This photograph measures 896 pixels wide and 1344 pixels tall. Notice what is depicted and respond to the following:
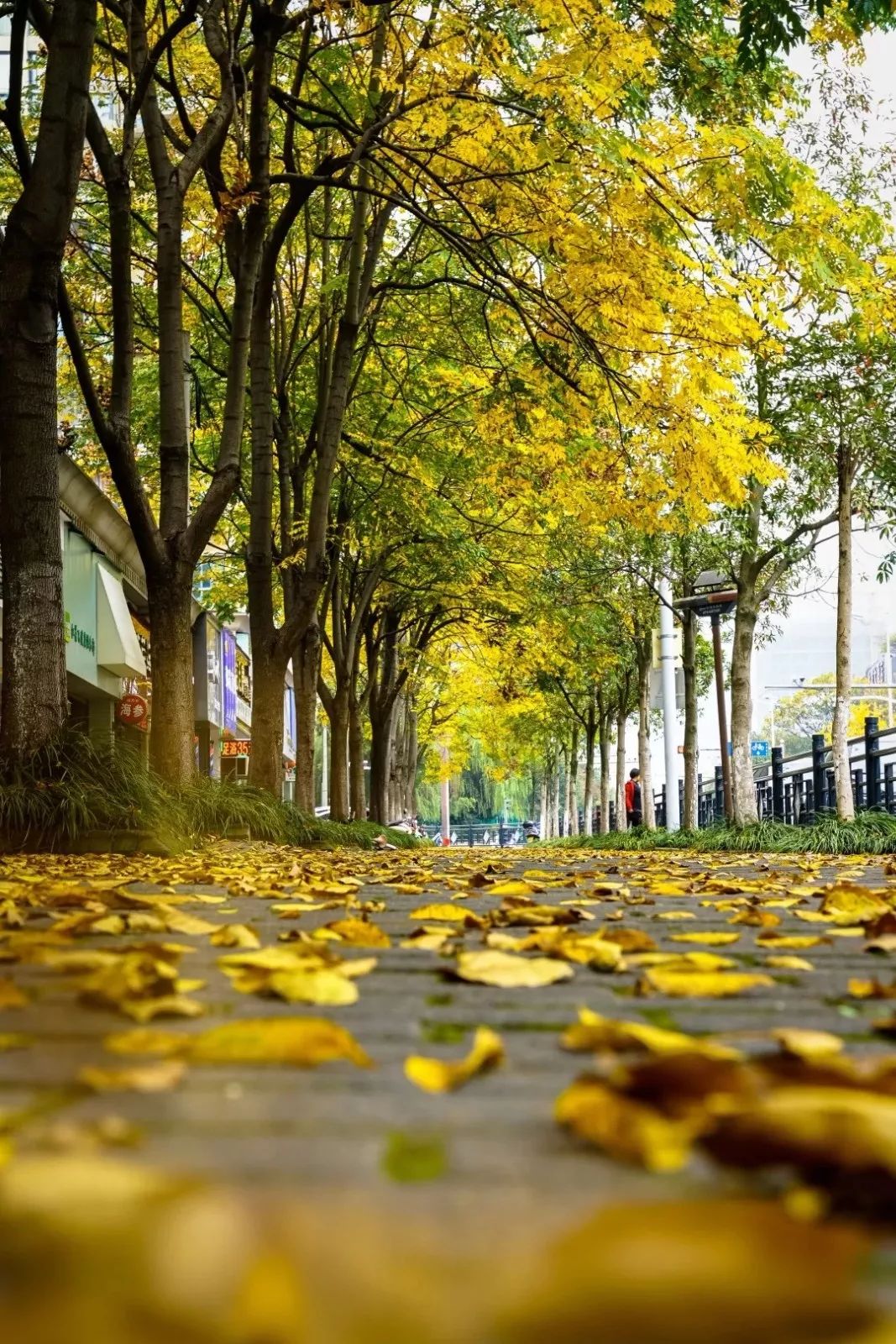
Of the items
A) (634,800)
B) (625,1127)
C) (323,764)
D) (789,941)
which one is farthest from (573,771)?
(625,1127)

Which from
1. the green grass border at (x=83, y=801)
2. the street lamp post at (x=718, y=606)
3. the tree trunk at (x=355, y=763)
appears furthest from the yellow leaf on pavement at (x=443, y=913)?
the tree trunk at (x=355, y=763)

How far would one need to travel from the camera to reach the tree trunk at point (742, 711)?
18391mm

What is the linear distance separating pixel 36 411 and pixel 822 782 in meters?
14.6

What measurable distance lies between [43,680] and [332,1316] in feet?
25.5

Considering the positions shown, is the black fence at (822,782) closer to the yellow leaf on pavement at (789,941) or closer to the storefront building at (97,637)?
the storefront building at (97,637)

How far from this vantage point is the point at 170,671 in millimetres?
10328

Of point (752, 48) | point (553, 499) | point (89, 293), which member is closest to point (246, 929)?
point (752, 48)

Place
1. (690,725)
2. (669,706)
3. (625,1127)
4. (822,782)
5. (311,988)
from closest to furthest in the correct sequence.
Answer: (625,1127) → (311,988) → (822,782) → (669,706) → (690,725)

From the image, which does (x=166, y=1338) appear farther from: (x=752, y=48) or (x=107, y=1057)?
(x=752, y=48)

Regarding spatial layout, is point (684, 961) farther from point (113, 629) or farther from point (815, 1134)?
point (113, 629)

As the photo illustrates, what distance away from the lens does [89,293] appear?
17.4 metres

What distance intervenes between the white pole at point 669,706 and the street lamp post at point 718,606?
3.67 feet

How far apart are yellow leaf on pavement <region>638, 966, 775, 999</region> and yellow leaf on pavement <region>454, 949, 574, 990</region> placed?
0.17m

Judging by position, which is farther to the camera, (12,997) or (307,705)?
(307,705)
